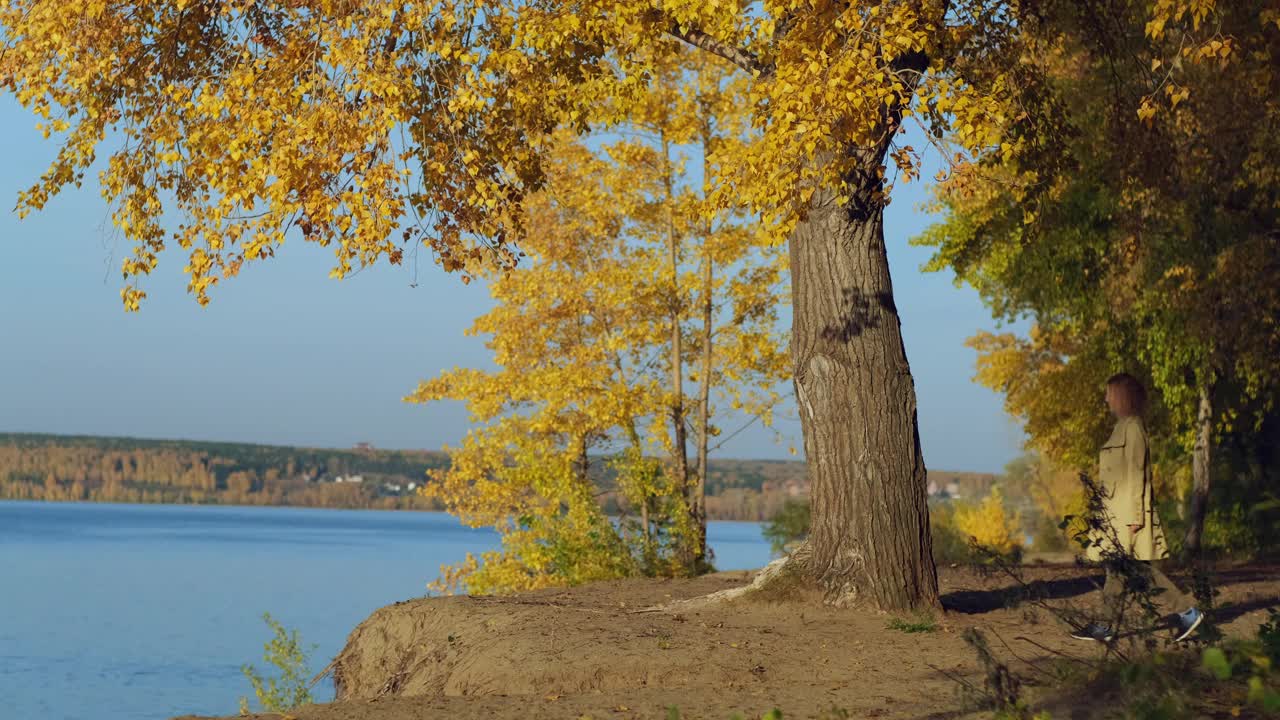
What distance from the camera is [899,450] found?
35.9 ft

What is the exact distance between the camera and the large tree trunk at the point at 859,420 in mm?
10859

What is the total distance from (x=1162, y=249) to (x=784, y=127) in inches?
468

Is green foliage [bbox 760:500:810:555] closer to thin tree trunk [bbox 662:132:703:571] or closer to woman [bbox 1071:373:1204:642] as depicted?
thin tree trunk [bbox 662:132:703:571]

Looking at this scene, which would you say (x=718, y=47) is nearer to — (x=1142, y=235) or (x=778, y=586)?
→ (x=778, y=586)

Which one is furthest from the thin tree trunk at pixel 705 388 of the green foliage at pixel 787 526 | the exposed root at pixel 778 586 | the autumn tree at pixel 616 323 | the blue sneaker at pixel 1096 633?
the blue sneaker at pixel 1096 633

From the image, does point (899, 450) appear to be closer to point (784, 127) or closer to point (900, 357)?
point (900, 357)

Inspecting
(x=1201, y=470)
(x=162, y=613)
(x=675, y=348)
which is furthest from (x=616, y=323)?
(x=162, y=613)

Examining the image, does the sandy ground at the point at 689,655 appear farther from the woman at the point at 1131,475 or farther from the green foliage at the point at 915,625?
the woman at the point at 1131,475

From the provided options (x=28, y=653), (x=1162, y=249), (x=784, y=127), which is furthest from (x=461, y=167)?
(x=28, y=653)

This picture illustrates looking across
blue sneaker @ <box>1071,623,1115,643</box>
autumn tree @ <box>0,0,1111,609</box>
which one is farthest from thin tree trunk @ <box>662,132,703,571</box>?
blue sneaker @ <box>1071,623,1115,643</box>

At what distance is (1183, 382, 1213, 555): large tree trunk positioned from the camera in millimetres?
20062

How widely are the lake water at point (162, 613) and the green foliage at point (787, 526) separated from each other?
830 centimetres

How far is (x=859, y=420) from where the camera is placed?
10.9m

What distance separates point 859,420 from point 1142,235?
9920 mm
